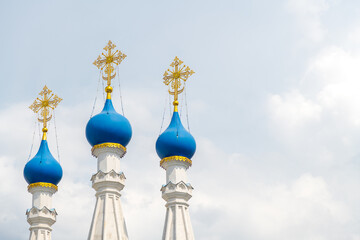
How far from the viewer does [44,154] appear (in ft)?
91.4

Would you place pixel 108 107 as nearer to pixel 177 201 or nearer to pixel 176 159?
pixel 176 159

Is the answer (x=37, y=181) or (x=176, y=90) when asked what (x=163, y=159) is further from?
(x=37, y=181)

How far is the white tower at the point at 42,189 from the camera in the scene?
26684 mm

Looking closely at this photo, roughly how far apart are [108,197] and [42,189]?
400cm

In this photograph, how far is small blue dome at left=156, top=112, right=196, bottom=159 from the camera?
1005 inches

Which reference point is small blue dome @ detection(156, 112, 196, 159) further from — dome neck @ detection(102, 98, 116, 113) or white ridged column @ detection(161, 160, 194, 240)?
dome neck @ detection(102, 98, 116, 113)

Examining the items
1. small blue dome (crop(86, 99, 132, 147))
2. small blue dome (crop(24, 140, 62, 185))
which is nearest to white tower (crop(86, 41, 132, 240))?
small blue dome (crop(86, 99, 132, 147))

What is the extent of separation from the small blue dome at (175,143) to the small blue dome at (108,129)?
131 cm

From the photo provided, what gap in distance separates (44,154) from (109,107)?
381cm

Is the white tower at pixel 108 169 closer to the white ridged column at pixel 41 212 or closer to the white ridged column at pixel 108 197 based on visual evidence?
the white ridged column at pixel 108 197

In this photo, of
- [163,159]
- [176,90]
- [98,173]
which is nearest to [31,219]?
[98,173]

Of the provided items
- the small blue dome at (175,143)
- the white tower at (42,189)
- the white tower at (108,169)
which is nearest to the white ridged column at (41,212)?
the white tower at (42,189)

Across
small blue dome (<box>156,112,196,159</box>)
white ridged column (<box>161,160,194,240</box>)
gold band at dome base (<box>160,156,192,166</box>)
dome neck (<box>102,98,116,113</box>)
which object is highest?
dome neck (<box>102,98,116,113</box>)

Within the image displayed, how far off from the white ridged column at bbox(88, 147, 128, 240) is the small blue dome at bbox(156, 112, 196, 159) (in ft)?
4.98
